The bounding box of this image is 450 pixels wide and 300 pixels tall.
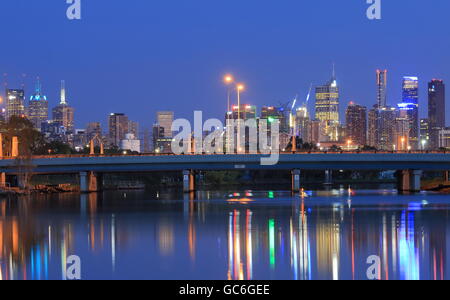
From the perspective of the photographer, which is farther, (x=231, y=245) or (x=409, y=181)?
(x=409, y=181)

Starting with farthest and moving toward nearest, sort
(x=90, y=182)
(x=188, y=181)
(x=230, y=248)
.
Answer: (x=90, y=182), (x=188, y=181), (x=230, y=248)

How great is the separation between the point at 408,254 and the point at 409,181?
92361mm

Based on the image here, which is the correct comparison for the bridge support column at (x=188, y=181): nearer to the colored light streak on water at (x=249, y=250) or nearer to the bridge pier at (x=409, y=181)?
the bridge pier at (x=409, y=181)

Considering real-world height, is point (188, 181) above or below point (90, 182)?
above

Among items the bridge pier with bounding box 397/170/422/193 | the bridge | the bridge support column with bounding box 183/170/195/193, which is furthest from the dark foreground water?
the bridge support column with bounding box 183/170/195/193

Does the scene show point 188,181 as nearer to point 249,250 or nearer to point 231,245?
point 231,245

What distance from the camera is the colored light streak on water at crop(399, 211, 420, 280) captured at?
28.9 metres

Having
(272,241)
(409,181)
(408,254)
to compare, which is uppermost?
(408,254)

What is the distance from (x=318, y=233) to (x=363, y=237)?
3.21m

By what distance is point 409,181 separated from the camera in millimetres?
124625

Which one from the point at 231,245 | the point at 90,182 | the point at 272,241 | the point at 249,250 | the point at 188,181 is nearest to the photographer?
the point at 249,250

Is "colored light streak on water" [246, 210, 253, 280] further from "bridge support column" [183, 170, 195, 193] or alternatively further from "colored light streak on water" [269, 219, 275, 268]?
"bridge support column" [183, 170, 195, 193]

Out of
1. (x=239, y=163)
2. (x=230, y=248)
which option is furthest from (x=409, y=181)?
(x=230, y=248)
